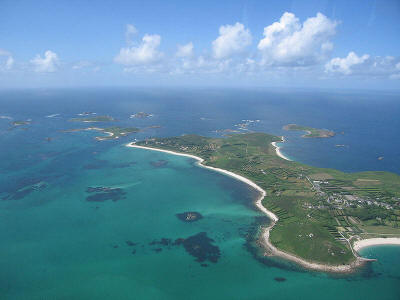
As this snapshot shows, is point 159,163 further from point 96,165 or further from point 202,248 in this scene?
point 202,248

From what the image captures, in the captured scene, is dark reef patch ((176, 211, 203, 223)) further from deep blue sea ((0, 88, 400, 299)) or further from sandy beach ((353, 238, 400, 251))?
sandy beach ((353, 238, 400, 251))

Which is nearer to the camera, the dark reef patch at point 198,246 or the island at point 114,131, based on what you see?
the dark reef patch at point 198,246

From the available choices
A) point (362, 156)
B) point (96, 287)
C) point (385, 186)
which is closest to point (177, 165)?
point (96, 287)

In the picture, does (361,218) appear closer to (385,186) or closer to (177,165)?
(385,186)

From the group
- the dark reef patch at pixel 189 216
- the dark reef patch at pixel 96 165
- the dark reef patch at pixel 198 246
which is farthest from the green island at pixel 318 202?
the dark reef patch at pixel 96 165

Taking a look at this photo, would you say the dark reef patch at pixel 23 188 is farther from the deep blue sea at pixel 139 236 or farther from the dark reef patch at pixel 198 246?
the dark reef patch at pixel 198 246

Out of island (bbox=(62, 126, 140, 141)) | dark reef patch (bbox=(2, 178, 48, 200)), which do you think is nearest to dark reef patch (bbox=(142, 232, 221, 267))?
dark reef patch (bbox=(2, 178, 48, 200))
